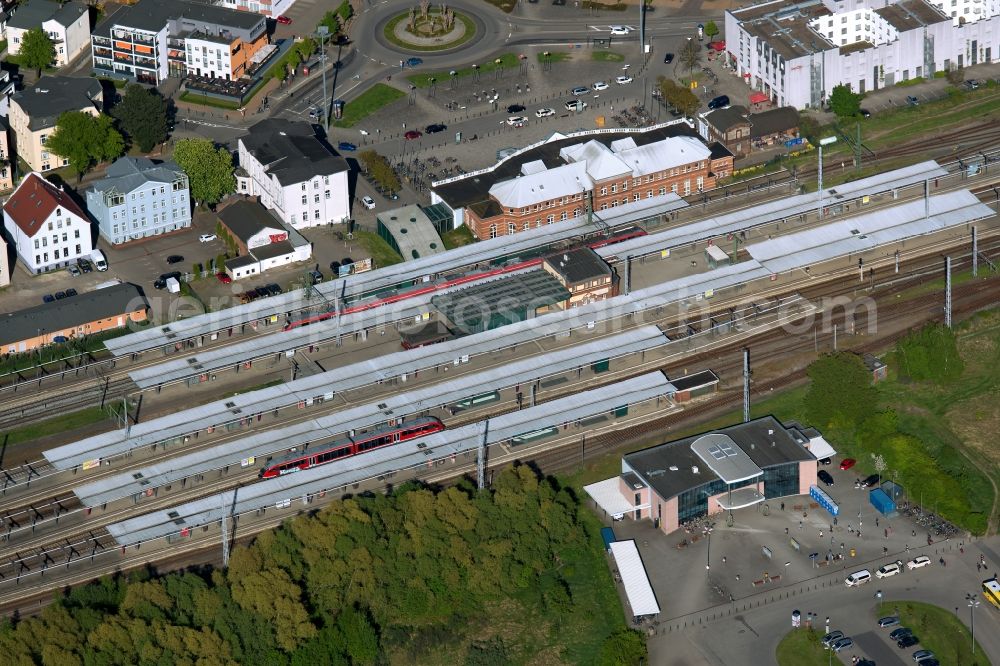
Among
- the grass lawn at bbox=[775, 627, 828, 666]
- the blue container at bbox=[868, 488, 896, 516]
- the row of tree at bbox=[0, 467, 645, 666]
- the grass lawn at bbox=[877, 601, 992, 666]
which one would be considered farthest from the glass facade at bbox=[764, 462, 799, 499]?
the grass lawn at bbox=[775, 627, 828, 666]

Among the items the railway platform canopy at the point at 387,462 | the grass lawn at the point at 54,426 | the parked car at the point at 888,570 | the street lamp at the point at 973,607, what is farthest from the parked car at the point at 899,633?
the grass lawn at the point at 54,426

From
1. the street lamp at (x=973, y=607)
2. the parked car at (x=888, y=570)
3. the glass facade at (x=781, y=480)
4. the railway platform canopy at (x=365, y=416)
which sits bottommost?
the street lamp at (x=973, y=607)

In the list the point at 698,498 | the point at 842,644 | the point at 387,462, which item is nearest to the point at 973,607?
the point at 842,644

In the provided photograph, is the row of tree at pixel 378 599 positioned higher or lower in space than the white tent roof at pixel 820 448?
higher

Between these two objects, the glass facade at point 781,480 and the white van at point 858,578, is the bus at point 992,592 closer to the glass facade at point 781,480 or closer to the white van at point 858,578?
the white van at point 858,578

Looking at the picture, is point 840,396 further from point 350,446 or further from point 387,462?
point 350,446

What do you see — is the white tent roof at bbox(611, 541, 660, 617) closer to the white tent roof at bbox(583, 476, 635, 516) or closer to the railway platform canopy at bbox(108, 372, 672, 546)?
the white tent roof at bbox(583, 476, 635, 516)

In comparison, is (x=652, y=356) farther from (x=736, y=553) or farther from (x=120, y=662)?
(x=120, y=662)

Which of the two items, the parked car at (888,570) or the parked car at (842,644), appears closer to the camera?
the parked car at (842,644)
